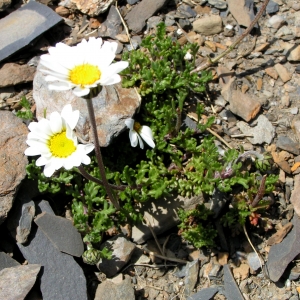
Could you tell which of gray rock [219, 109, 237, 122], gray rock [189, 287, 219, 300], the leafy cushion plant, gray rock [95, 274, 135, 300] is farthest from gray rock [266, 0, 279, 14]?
gray rock [95, 274, 135, 300]

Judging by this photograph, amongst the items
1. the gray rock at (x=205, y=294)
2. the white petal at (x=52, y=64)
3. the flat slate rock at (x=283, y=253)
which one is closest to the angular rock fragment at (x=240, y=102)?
the flat slate rock at (x=283, y=253)

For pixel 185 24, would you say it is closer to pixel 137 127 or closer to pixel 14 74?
pixel 137 127

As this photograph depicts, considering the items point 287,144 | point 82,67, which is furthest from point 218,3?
point 82,67

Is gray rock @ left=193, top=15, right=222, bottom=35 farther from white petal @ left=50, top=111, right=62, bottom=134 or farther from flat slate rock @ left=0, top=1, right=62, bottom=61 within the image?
white petal @ left=50, top=111, right=62, bottom=134

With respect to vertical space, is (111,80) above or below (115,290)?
above

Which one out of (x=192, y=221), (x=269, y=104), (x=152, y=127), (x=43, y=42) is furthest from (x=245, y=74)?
(x=43, y=42)

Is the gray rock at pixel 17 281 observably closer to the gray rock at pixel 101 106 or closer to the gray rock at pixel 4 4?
the gray rock at pixel 101 106
